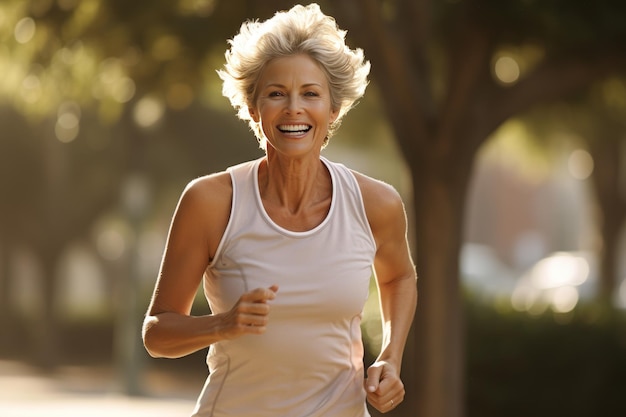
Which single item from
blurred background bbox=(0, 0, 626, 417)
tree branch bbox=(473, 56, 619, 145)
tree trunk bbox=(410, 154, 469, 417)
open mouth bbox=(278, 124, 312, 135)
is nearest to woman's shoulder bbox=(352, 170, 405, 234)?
open mouth bbox=(278, 124, 312, 135)

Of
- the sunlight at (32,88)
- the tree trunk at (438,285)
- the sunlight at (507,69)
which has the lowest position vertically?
the tree trunk at (438,285)

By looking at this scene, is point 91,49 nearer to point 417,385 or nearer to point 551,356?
point 417,385

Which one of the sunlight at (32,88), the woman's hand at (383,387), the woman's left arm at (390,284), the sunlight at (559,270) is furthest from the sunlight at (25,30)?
the sunlight at (559,270)

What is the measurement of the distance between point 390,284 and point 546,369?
9.10 meters

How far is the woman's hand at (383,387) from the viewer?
12.2 ft

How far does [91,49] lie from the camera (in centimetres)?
1198

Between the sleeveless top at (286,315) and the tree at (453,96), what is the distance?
6420mm

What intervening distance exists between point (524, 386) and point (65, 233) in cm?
1686

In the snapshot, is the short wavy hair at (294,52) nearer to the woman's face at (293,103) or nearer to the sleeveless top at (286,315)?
the woman's face at (293,103)

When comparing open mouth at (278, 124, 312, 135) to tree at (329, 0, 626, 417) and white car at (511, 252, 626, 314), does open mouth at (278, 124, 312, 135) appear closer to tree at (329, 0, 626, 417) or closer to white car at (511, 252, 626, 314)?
tree at (329, 0, 626, 417)

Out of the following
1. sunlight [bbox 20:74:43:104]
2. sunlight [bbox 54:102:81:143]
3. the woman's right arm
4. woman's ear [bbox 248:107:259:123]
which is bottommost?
the woman's right arm

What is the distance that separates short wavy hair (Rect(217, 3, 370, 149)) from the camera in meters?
3.71

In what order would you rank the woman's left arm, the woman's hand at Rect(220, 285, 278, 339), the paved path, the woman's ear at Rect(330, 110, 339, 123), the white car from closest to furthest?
the woman's hand at Rect(220, 285, 278, 339) → the woman's left arm → the woman's ear at Rect(330, 110, 339, 123) → the paved path → the white car

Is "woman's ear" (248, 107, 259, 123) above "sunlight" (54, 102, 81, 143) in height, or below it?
below
